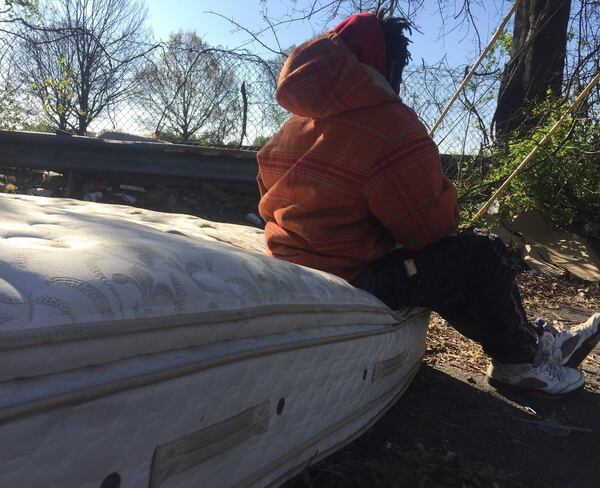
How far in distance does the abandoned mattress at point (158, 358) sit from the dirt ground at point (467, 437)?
167 mm

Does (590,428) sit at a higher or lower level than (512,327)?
lower

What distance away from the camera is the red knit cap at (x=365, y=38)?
2.12 metres

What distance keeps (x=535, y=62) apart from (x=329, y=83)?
18.0 ft

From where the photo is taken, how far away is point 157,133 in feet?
27.9

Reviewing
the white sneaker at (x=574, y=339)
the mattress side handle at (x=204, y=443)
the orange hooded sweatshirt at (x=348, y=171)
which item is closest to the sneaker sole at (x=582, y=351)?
the white sneaker at (x=574, y=339)

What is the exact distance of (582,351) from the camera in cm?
266

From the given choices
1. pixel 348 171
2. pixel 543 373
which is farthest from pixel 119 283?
pixel 543 373

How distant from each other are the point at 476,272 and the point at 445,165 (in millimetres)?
4138

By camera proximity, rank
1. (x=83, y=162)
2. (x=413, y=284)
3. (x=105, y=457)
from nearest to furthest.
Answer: (x=105, y=457) → (x=413, y=284) → (x=83, y=162)

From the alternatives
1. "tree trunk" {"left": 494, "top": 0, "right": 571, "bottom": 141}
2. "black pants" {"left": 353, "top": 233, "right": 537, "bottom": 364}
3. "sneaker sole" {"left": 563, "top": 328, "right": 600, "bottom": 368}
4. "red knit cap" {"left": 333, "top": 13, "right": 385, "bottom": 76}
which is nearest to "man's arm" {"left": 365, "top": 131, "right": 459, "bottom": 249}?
"black pants" {"left": 353, "top": 233, "right": 537, "bottom": 364}

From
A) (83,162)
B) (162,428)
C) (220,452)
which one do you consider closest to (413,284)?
(220,452)

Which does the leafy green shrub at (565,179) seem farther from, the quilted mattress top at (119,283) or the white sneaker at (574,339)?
the quilted mattress top at (119,283)

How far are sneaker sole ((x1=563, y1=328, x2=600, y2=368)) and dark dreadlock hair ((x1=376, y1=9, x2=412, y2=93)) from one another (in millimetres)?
1398

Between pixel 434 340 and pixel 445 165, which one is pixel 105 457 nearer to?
pixel 434 340
